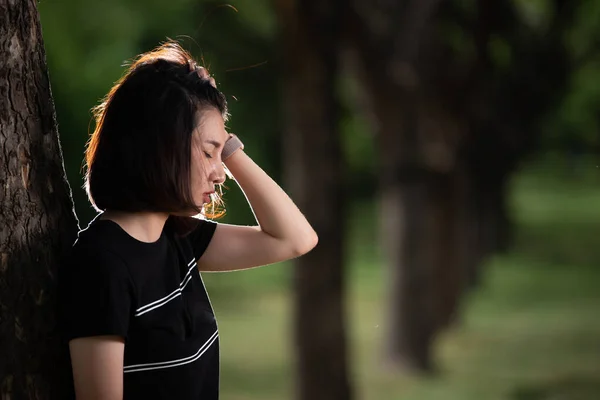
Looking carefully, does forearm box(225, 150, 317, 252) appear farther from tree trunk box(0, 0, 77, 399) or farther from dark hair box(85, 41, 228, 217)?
tree trunk box(0, 0, 77, 399)

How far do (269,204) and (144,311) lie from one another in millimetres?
553

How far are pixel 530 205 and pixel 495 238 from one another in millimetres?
21977

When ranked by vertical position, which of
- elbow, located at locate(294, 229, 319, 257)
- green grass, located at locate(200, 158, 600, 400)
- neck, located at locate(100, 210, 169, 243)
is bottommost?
green grass, located at locate(200, 158, 600, 400)

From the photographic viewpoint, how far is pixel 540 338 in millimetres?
17078

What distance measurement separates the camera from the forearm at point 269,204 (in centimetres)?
262

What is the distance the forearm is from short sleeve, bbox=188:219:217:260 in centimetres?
12

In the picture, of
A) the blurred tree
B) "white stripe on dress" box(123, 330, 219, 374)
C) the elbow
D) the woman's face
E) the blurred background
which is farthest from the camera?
the blurred tree

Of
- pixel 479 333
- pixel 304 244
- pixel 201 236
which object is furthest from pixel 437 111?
pixel 201 236

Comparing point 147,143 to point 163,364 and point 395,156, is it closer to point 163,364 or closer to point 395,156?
point 163,364

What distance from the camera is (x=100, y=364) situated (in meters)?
2.13

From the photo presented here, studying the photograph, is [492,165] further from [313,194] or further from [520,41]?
[313,194]

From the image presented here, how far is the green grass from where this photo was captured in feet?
46.6

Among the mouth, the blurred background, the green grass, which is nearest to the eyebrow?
the mouth

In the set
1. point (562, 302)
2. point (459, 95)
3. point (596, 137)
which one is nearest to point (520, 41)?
point (459, 95)
